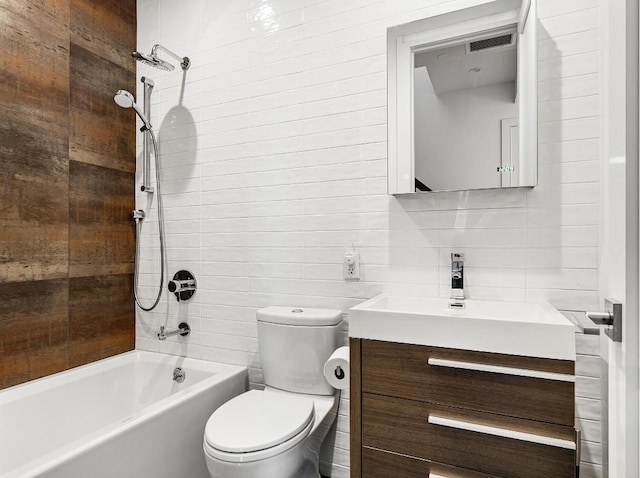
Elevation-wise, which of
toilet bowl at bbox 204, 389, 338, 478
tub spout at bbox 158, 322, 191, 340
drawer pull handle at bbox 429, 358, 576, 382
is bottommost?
toilet bowl at bbox 204, 389, 338, 478

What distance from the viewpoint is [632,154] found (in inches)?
25.1

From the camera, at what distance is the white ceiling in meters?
1.58

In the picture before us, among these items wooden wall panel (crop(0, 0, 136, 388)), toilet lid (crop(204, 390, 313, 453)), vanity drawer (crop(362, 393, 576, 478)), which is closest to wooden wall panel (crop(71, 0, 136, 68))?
wooden wall panel (crop(0, 0, 136, 388))

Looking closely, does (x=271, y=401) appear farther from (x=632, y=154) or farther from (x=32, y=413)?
(x=632, y=154)

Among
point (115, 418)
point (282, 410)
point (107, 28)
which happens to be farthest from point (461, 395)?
point (107, 28)

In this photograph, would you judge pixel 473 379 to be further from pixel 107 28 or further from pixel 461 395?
pixel 107 28

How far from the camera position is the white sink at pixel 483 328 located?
1.20m

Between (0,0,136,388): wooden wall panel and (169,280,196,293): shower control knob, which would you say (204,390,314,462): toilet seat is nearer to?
(169,280,196,293): shower control knob

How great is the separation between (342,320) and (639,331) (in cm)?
131

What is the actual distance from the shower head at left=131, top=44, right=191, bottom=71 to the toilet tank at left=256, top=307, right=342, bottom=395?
138 centimetres

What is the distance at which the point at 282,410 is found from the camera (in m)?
1.55

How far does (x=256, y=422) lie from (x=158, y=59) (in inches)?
71.4

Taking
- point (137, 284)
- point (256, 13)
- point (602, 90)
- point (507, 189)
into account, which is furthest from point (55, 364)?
point (602, 90)

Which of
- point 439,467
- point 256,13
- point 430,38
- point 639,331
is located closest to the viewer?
point 639,331
